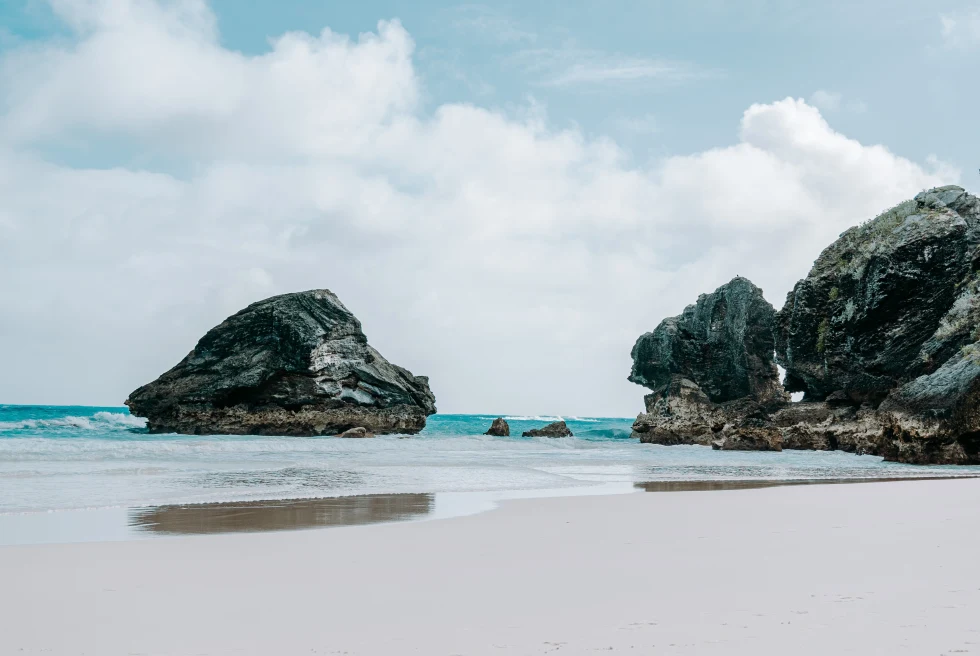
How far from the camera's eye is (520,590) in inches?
166

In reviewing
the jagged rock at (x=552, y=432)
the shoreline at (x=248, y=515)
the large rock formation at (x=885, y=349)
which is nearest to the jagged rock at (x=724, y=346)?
the large rock formation at (x=885, y=349)

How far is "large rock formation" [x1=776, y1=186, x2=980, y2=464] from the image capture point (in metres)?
18.8

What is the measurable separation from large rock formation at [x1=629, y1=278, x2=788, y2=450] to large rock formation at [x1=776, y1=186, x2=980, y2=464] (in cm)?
577

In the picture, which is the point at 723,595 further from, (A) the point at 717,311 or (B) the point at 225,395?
(A) the point at 717,311

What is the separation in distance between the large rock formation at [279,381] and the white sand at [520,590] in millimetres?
30440

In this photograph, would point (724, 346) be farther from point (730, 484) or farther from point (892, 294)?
point (730, 484)

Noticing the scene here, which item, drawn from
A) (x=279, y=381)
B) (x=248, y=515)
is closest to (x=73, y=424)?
(x=279, y=381)

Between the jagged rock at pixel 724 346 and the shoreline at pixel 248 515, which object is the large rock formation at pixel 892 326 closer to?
the jagged rock at pixel 724 346

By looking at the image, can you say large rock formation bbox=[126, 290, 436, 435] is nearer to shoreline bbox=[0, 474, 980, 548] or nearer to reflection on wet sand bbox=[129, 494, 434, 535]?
shoreline bbox=[0, 474, 980, 548]

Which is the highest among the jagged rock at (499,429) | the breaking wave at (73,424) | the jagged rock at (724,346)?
the jagged rock at (724,346)

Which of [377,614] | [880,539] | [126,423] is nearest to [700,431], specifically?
[880,539]

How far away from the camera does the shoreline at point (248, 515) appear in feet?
23.4

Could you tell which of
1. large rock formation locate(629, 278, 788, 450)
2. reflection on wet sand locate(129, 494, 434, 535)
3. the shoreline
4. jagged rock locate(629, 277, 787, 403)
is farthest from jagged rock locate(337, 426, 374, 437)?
reflection on wet sand locate(129, 494, 434, 535)

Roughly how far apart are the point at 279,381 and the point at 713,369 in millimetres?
25861
